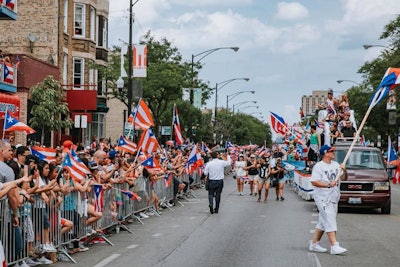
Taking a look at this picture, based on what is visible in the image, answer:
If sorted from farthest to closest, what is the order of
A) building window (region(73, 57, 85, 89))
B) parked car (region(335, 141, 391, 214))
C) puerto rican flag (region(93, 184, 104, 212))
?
→ building window (region(73, 57, 85, 89)), parked car (region(335, 141, 391, 214)), puerto rican flag (region(93, 184, 104, 212))

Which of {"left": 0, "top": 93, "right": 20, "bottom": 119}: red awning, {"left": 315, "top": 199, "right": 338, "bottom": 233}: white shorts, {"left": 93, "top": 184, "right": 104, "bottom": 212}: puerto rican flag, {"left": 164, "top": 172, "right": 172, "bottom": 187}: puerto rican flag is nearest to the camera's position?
{"left": 315, "top": 199, "right": 338, "bottom": 233}: white shorts

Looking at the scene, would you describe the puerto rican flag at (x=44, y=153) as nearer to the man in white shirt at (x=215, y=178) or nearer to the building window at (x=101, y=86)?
the man in white shirt at (x=215, y=178)

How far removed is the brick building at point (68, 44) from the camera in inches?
1521

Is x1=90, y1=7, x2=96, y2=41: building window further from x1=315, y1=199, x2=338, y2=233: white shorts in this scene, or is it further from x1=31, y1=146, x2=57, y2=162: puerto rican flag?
x1=315, y1=199, x2=338, y2=233: white shorts

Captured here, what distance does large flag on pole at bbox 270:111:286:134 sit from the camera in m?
28.9

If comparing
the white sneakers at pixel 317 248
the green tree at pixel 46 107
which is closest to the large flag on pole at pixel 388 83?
the white sneakers at pixel 317 248

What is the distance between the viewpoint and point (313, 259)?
37.5ft

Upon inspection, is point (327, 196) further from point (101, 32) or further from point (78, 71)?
point (101, 32)

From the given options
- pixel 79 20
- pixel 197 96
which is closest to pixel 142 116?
pixel 79 20

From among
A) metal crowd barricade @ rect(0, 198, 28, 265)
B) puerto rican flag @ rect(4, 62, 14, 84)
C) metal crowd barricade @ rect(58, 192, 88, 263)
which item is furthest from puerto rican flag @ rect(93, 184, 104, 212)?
puerto rican flag @ rect(4, 62, 14, 84)

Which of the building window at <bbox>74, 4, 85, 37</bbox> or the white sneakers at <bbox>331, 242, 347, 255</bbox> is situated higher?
the building window at <bbox>74, 4, 85, 37</bbox>

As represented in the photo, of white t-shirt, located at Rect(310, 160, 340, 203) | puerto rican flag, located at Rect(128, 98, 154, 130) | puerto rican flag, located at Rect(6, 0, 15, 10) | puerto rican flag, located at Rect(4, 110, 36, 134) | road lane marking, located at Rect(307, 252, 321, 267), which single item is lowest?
road lane marking, located at Rect(307, 252, 321, 267)

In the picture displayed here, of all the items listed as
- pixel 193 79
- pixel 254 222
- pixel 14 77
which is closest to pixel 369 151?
pixel 254 222

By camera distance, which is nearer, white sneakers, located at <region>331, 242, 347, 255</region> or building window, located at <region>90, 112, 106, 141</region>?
white sneakers, located at <region>331, 242, 347, 255</region>
